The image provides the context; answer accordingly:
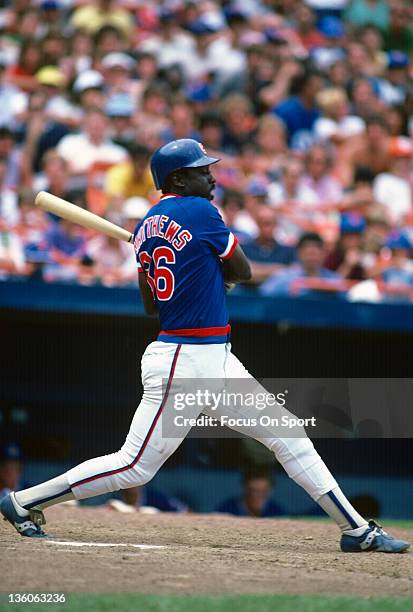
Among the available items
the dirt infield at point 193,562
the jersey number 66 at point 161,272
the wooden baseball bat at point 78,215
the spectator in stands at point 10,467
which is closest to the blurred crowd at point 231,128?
the spectator in stands at point 10,467

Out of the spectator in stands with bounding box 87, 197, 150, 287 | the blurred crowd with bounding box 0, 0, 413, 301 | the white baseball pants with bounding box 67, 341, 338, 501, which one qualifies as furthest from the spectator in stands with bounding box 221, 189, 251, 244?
the white baseball pants with bounding box 67, 341, 338, 501

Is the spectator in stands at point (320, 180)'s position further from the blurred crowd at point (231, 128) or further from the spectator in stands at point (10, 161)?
the spectator in stands at point (10, 161)

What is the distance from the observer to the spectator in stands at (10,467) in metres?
8.39

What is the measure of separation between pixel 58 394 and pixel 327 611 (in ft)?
17.3

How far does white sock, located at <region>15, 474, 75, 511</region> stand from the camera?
5.12m

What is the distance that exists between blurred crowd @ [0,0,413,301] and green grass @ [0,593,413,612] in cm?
469

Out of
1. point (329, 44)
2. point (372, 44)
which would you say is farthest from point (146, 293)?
point (372, 44)

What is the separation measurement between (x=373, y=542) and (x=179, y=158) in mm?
1929

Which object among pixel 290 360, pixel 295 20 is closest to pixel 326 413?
pixel 290 360

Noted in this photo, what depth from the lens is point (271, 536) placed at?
6098 millimetres

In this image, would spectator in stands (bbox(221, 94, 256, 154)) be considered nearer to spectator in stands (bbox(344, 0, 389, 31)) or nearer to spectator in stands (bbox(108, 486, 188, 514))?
spectator in stands (bbox(344, 0, 389, 31))

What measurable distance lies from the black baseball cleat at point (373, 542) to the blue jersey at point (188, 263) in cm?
109

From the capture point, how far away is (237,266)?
16.6 feet

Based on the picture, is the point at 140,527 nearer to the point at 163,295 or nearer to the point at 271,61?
the point at 163,295
